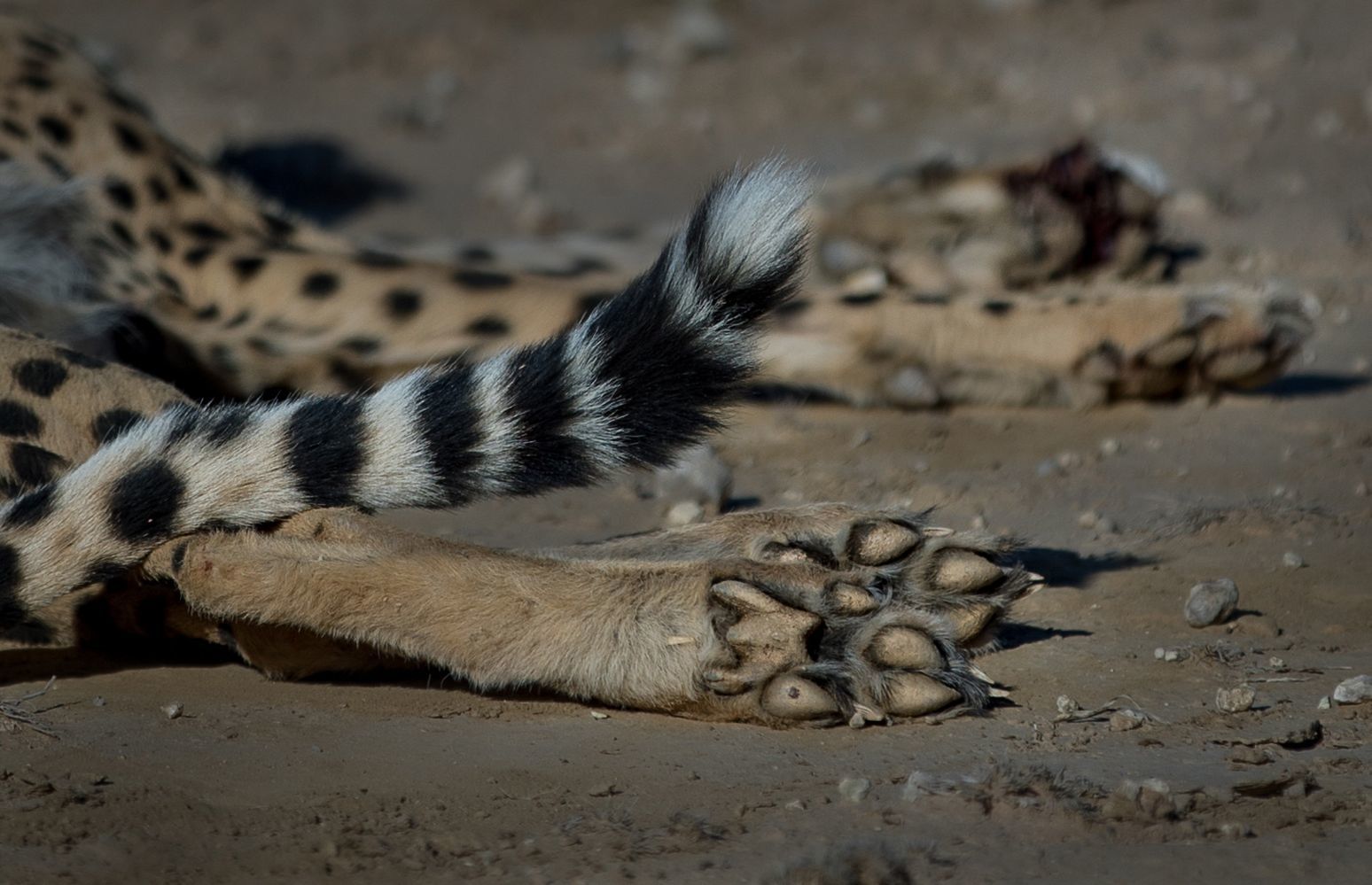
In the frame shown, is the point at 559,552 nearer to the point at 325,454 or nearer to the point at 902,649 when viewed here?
the point at 325,454

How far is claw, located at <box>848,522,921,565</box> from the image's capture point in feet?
6.77

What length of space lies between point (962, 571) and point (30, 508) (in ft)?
Result: 3.81

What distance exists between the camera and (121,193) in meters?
3.45

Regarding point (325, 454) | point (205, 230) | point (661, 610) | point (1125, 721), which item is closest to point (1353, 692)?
point (1125, 721)

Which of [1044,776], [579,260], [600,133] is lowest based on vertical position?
[1044,776]

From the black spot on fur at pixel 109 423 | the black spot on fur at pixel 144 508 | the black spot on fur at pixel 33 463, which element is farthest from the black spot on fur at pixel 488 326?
the black spot on fur at pixel 144 508

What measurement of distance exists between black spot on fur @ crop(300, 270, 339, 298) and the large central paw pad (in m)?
1.59

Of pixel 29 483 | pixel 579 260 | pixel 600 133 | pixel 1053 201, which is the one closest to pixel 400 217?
pixel 600 133

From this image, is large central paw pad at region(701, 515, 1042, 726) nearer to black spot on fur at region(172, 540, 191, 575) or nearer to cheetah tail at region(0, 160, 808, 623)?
cheetah tail at region(0, 160, 808, 623)

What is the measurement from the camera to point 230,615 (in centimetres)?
205

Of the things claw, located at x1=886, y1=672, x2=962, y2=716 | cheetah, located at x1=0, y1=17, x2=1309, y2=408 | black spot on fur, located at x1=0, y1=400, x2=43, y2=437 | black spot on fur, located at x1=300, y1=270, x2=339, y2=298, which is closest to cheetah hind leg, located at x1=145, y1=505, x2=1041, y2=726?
claw, located at x1=886, y1=672, x2=962, y2=716

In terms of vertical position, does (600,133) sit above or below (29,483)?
above

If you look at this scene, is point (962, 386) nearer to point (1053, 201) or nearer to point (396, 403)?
point (1053, 201)

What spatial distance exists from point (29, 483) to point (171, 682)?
1.22 feet
